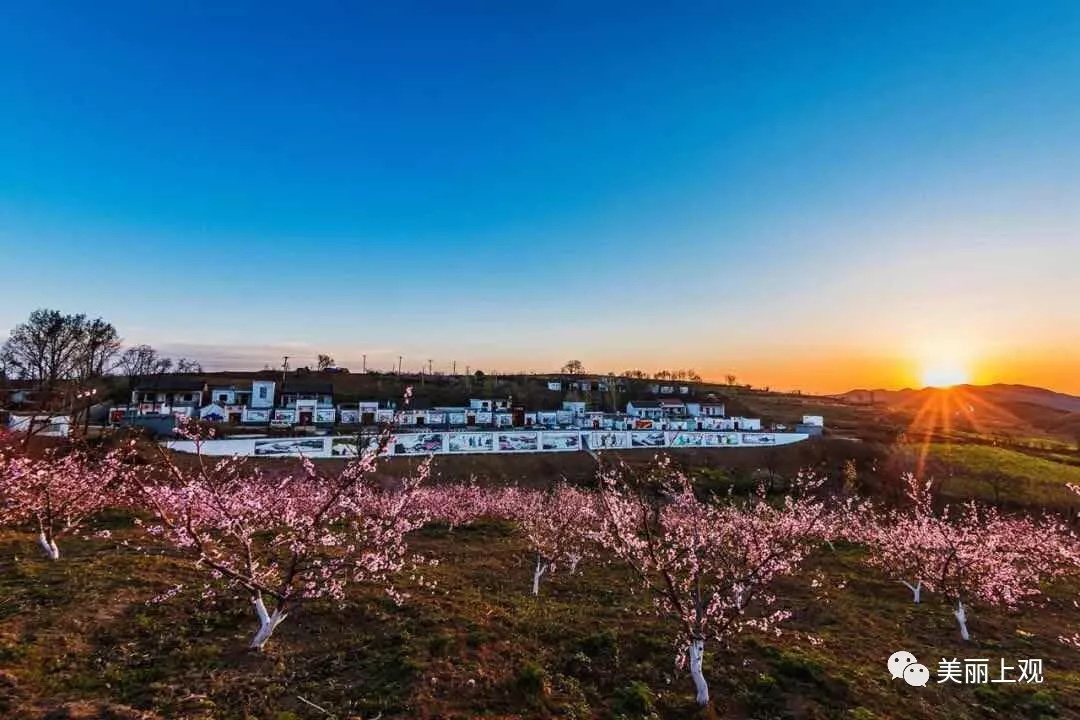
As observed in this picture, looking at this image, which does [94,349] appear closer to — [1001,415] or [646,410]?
[646,410]

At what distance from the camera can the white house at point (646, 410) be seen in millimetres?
104350

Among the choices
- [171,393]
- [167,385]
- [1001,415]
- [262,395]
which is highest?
[167,385]

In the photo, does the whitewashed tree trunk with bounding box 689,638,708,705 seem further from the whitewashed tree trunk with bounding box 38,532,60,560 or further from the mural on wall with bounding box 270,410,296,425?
the mural on wall with bounding box 270,410,296,425

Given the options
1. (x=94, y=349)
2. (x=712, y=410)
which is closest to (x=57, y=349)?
(x=94, y=349)

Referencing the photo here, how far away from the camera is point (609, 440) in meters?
71.8

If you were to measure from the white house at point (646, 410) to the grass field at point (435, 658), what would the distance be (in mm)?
86572

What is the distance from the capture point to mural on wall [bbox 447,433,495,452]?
6384cm

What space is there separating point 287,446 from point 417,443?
13841 mm

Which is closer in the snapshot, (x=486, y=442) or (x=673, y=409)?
(x=486, y=442)

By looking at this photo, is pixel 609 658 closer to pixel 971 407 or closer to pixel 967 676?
pixel 967 676

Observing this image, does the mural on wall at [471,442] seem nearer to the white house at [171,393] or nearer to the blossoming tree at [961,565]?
the white house at [171,393]

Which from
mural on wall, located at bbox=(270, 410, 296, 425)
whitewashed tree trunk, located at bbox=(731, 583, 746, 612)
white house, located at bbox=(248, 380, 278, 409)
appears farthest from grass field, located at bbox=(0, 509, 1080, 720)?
white house, located at bbox=(248, 380, 278, 409)

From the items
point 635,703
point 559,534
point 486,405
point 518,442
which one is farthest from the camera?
point 486,405

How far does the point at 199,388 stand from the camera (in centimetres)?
9462
